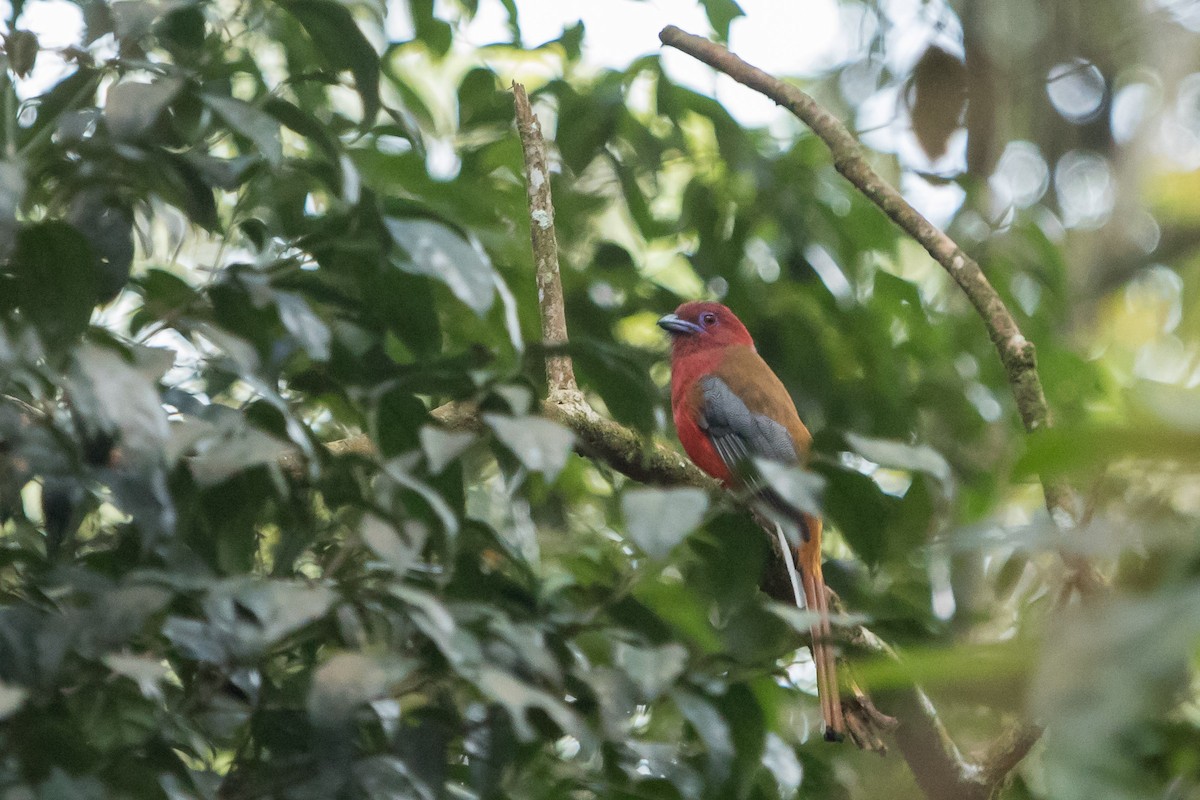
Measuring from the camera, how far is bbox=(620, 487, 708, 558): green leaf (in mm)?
1495

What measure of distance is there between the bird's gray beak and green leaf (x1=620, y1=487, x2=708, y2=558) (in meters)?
3.55

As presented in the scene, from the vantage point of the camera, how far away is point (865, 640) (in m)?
3.14

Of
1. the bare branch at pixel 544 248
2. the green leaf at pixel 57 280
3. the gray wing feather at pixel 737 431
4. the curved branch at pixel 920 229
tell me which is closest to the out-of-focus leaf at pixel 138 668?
the green leaf at pixel 57 280

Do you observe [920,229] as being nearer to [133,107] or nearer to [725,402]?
[725,402]

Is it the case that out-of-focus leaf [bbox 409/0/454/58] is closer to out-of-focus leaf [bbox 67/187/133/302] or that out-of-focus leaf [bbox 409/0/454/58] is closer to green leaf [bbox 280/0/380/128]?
green leaf [bbox 280/0/380/128]

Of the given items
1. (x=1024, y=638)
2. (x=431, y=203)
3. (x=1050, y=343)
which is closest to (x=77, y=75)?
(x=431, y=203)

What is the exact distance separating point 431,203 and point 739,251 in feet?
3.23

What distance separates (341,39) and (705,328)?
341cm

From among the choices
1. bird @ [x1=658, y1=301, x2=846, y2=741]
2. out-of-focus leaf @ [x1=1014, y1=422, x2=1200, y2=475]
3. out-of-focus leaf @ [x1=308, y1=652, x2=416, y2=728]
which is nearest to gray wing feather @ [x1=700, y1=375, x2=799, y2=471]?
bird @ [x1=658, y1=301, x2=846, y2=741]

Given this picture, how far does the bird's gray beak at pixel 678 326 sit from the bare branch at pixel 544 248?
4.48 ft

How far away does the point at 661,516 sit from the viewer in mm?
1534

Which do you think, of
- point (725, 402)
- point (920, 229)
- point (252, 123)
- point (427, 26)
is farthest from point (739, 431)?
point (252, 123)

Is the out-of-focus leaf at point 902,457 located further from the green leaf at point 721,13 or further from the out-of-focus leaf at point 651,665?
the green leaf at point 721,13

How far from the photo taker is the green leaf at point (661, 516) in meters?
1.50
